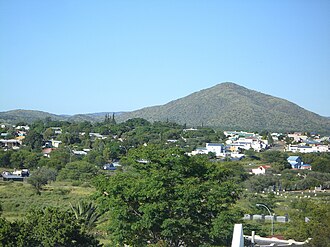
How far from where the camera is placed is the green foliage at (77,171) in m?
44.5

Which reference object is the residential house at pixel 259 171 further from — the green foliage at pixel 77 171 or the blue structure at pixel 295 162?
the green foliage at pixel 77 171

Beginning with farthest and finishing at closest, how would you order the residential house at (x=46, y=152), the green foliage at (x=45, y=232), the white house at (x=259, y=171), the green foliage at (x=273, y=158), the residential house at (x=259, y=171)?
the green foliage at (x=273, y=158), the residential house at (x=46, y=152), the white house at (x=259, y=171), the residential house at (x=259, y=171), the green foliage at (x=45, y=232)

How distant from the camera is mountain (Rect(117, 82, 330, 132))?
156 m

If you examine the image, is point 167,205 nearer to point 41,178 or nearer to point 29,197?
point 29,197

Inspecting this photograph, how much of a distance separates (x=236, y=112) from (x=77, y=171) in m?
121

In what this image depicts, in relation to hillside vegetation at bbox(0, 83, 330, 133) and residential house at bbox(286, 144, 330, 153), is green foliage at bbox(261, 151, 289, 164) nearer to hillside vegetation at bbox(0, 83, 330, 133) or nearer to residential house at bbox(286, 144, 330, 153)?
residential house at bbox(286, 144, 330, 153)

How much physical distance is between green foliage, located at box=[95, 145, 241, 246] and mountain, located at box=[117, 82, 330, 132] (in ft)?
420

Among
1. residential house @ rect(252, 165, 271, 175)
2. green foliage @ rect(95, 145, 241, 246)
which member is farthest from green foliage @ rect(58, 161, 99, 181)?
green foliage @ rect(95, 145, 241, 246)

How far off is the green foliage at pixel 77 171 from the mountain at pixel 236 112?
9709 cm

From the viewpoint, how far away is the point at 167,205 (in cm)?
1398

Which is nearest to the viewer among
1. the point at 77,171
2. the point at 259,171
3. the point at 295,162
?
the point at 77,171

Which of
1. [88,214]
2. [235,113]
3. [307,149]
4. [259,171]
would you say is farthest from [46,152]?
[235,113]

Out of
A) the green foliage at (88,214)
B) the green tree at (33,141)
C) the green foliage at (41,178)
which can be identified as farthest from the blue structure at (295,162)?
the green foliage at (88,214)

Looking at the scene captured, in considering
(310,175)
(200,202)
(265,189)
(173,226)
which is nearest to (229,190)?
(200,202)
